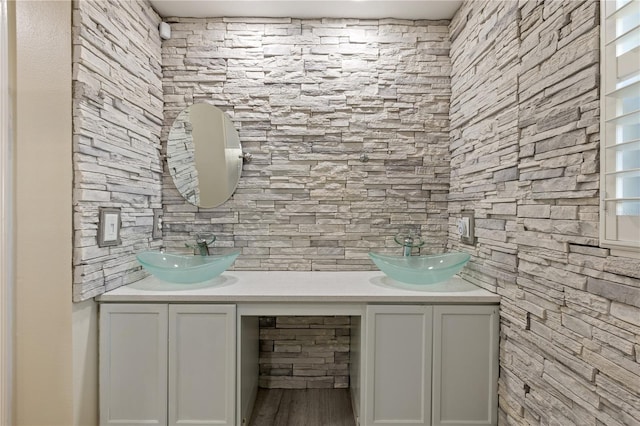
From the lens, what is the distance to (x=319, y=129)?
2.14 metres

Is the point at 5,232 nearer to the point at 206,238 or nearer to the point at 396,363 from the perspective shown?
the point at 206,238

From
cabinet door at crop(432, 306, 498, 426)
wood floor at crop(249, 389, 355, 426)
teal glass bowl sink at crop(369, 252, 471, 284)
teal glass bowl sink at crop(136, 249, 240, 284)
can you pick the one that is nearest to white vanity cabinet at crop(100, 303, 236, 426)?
teal glass bowl sink at crop(136, 249, 240, 284)

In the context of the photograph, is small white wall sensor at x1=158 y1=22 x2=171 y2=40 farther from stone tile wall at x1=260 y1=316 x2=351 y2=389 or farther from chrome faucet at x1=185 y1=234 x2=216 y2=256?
stone tile wall at x1=260 y1=316 x2=351 y2=389

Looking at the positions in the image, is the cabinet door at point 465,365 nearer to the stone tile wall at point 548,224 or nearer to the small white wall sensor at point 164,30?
the stone tile wall at point 548,224

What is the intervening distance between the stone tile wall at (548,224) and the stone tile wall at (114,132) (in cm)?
184

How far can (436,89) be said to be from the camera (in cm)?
214

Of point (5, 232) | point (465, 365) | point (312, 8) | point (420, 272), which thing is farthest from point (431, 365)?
point (312, 8)

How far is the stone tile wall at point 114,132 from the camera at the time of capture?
4.83 ft

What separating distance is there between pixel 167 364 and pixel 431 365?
123 cm

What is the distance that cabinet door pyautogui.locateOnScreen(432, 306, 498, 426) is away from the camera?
1.57 metres

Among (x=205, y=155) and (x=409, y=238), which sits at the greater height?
(x=205, y=155)

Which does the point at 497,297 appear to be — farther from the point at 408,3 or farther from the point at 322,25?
the point at 322,25

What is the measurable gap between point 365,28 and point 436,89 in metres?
0.59

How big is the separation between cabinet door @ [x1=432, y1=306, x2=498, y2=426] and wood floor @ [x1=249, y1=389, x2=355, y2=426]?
57 cm
